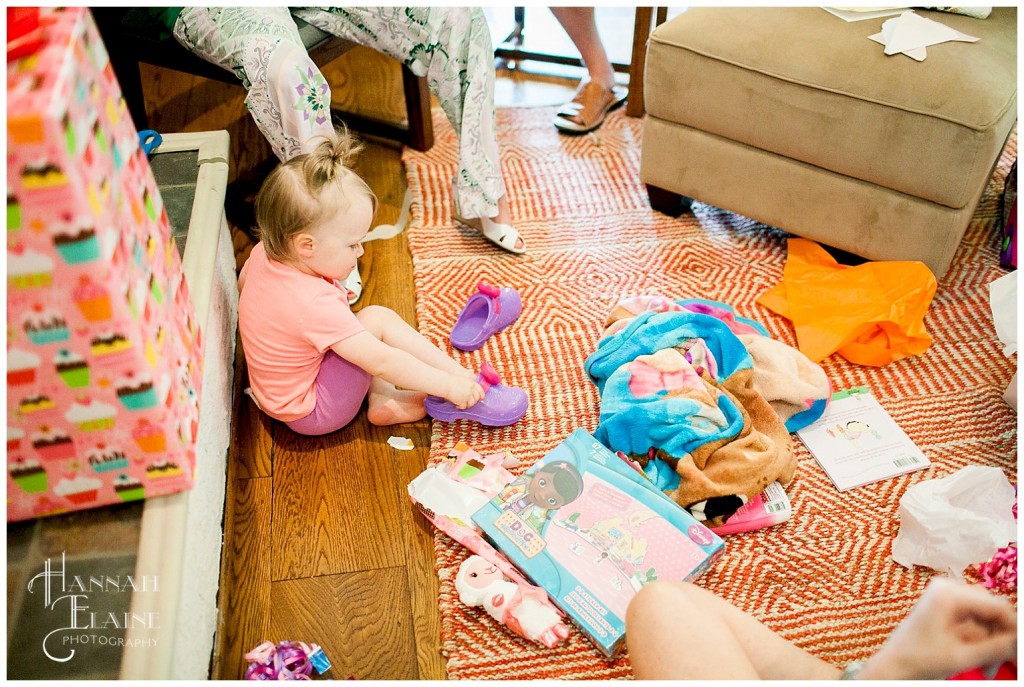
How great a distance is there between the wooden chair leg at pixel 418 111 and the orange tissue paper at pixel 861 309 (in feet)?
3.10

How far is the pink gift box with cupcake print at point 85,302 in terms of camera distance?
0.75 m

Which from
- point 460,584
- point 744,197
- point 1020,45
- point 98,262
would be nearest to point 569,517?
point 460,584

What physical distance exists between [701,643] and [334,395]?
738 millimetres

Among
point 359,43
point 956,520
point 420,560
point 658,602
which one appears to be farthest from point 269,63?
point 956,520

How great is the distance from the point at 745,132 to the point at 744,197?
16cm

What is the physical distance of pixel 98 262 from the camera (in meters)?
0.79

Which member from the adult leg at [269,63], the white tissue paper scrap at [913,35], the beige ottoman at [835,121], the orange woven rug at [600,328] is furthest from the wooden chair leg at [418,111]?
the white tissue paper scrap at [913,35]

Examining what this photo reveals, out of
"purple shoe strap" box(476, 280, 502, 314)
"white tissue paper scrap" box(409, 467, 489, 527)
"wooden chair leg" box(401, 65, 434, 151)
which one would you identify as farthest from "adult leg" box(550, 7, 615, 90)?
"white tissue paper scrap" box(409, 467, 489, 527)

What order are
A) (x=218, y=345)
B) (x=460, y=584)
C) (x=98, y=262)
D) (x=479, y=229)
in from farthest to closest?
(x=479, y=229)
(x=218, y=345)
(x=460, y=584)
(x=98, y=262)

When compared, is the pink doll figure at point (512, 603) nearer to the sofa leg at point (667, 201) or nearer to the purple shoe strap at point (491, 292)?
the purple shoe strap at point (491, 292)

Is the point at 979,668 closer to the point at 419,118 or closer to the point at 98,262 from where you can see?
the point at 98,262

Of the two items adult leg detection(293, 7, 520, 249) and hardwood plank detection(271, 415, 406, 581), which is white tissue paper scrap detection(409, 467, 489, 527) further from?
adult leg detection(293, 7, 520, 249)

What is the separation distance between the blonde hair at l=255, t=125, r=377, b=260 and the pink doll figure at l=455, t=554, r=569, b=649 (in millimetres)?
578

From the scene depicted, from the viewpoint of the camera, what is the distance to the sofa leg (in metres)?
1.94
